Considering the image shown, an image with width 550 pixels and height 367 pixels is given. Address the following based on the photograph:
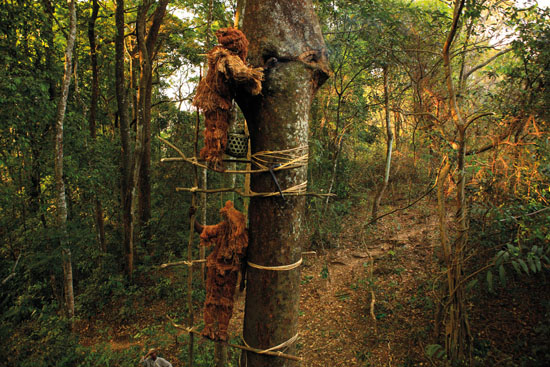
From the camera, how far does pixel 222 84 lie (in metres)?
1.48

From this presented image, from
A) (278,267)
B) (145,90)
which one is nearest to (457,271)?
(278,267)

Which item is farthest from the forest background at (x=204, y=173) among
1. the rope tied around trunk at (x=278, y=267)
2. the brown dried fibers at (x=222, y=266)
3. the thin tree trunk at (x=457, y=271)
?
the brown dried fibers at (x=222, y=266)

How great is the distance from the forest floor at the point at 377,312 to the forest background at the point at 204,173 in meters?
0.12

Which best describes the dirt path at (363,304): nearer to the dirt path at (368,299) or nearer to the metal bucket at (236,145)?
the dirt path at (368,299)

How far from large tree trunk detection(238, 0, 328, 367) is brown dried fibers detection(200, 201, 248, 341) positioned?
9 cm

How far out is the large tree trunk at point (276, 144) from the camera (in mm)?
1562

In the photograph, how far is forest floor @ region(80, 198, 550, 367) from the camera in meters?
4.14

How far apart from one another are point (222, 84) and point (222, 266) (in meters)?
1.00

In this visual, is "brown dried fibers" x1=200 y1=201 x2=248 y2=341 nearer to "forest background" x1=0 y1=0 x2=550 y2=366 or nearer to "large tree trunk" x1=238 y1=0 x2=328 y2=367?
"large tree trunk" x1=238 y1=0 x2=328 y2=367

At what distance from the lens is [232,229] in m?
1.64

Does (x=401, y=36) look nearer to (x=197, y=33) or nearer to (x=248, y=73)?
(x=197, y=33)

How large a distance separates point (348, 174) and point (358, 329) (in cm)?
664

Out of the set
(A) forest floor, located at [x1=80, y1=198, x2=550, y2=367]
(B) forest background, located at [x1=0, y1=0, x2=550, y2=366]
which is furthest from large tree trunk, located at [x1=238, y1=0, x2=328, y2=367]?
(A) forest floor, located at [x1=80, y1=198, x2=550, y2=367]

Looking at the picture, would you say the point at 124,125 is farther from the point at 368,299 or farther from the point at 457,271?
the point at 457,271
